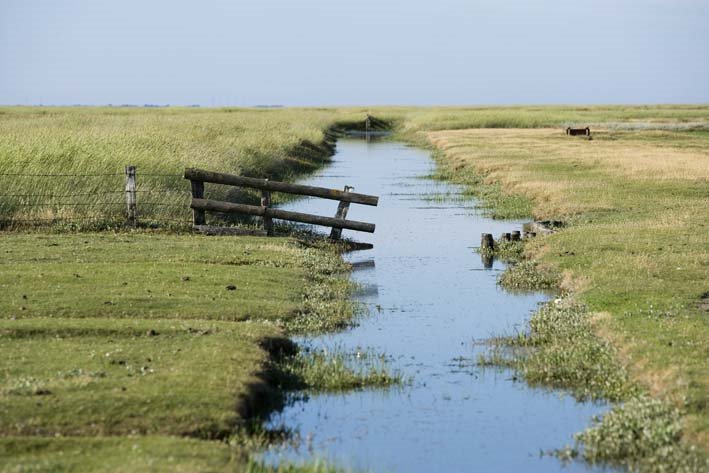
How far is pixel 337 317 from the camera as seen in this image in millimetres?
16578

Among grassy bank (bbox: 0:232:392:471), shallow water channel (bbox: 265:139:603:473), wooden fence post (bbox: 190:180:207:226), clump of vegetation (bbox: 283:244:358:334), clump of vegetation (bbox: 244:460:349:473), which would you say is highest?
wooden fence post (bbox: 190:180:207:226)

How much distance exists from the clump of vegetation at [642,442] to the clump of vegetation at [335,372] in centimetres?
304

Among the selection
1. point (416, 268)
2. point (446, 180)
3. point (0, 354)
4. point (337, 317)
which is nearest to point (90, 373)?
point (0, 354)

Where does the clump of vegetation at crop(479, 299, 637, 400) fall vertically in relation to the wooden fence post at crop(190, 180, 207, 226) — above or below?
below

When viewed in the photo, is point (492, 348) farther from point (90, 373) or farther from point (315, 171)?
point (315, 171)

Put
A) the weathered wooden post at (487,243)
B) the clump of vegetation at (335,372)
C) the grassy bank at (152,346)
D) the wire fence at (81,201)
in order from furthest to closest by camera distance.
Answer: the wire fence at (81,201)
the weathered wooden post at (487,243)
the clump of vegetation at (335,372)
the grassy bank at (152,346)

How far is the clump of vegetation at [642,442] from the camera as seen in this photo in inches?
385

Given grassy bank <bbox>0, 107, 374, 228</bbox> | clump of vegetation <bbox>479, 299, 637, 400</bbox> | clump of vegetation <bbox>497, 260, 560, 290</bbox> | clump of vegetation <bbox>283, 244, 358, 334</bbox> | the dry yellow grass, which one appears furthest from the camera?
the dry yellow grass

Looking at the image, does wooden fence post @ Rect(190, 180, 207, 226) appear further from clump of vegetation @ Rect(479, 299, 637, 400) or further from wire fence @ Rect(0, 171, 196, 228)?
clump of vegetation @ Rect(479, 299, 637, 400)

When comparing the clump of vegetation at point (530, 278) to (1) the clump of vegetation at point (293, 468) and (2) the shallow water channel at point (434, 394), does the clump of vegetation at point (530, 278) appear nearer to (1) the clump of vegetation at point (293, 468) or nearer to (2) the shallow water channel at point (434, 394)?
(2) the shallow water channel at point (434, 394)

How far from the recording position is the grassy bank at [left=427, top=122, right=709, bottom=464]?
40.9 ft

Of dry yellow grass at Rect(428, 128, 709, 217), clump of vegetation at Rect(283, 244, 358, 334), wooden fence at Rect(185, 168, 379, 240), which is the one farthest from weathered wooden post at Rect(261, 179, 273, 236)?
dry yellow grass at Rect(428, 128, 709, 217)

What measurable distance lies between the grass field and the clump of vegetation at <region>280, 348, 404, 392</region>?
1.7 inches

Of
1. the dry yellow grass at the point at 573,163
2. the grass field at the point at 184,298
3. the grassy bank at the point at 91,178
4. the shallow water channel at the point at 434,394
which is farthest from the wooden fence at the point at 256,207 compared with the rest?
the dry yellow grass at the point at 573,163
